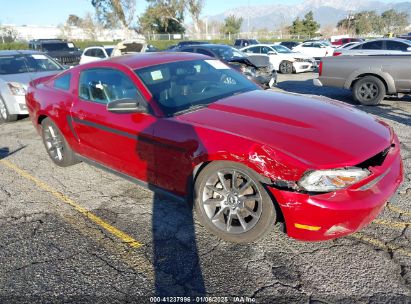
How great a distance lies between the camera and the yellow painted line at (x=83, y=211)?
3046 millimetres

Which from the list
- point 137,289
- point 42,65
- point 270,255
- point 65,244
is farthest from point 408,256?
point 42,65

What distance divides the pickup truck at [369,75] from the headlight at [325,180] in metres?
6.08

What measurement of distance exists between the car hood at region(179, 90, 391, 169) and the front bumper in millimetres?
209

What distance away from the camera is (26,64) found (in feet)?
26.7

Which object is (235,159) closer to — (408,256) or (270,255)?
(270,255)

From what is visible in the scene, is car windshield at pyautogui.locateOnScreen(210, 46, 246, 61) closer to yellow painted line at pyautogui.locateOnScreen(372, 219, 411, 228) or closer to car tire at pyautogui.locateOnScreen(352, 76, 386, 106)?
car tire at pyautogui.locateOnScreen(352, 76, 386, 106)

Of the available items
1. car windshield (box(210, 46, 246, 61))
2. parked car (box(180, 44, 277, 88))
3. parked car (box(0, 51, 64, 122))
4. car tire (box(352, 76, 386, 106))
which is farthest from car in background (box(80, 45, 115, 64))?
car tire (box(352, 76, 386, 106))

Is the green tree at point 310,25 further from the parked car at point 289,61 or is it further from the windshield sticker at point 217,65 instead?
the windshield sticker at point 217,65

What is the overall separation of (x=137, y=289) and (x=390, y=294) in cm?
175

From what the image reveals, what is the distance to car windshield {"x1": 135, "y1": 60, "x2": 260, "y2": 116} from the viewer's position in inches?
130

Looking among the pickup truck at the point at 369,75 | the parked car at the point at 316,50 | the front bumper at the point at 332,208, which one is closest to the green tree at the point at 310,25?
the parked car at the point at 316,50

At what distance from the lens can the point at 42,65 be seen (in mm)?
8320

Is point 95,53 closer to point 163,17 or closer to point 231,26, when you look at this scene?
point 163,17

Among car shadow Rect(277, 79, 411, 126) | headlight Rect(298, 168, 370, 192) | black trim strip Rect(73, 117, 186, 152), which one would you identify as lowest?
car shadow Rect(277, 79, 411, 126)
